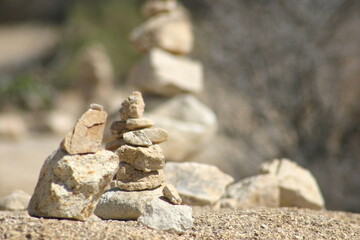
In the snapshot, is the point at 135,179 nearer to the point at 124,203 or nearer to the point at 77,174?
the point at 124,203

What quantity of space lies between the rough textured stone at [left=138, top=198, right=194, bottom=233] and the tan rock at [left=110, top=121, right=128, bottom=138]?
1.99ft

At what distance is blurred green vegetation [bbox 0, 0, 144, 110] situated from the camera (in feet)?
46.6

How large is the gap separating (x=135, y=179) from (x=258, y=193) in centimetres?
135

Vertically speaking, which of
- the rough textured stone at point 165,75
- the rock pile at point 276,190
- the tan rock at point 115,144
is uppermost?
the rough textured stone at point 165,75

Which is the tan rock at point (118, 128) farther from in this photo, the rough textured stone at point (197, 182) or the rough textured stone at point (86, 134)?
the rough textured stone at point (197, 182)

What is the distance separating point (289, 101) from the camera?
325 inches

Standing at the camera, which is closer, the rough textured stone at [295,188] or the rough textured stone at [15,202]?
the rough textured stone at [15,202]

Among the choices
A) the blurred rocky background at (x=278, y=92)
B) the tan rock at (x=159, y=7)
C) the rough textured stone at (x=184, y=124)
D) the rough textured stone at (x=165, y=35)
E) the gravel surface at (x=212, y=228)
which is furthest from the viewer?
the blurred rocky background at (x=278, y=92)

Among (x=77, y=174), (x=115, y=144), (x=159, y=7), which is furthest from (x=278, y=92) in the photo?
(x=77, y=174)

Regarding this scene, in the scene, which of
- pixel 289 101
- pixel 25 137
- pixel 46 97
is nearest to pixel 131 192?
pixel 289 101

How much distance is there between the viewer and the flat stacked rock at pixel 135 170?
302cm

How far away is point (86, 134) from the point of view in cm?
279

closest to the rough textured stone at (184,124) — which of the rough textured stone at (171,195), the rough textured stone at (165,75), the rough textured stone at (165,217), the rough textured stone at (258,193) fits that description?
the rough textured stone at (165,75)

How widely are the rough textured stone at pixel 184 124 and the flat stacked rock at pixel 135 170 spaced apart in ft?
7.93
